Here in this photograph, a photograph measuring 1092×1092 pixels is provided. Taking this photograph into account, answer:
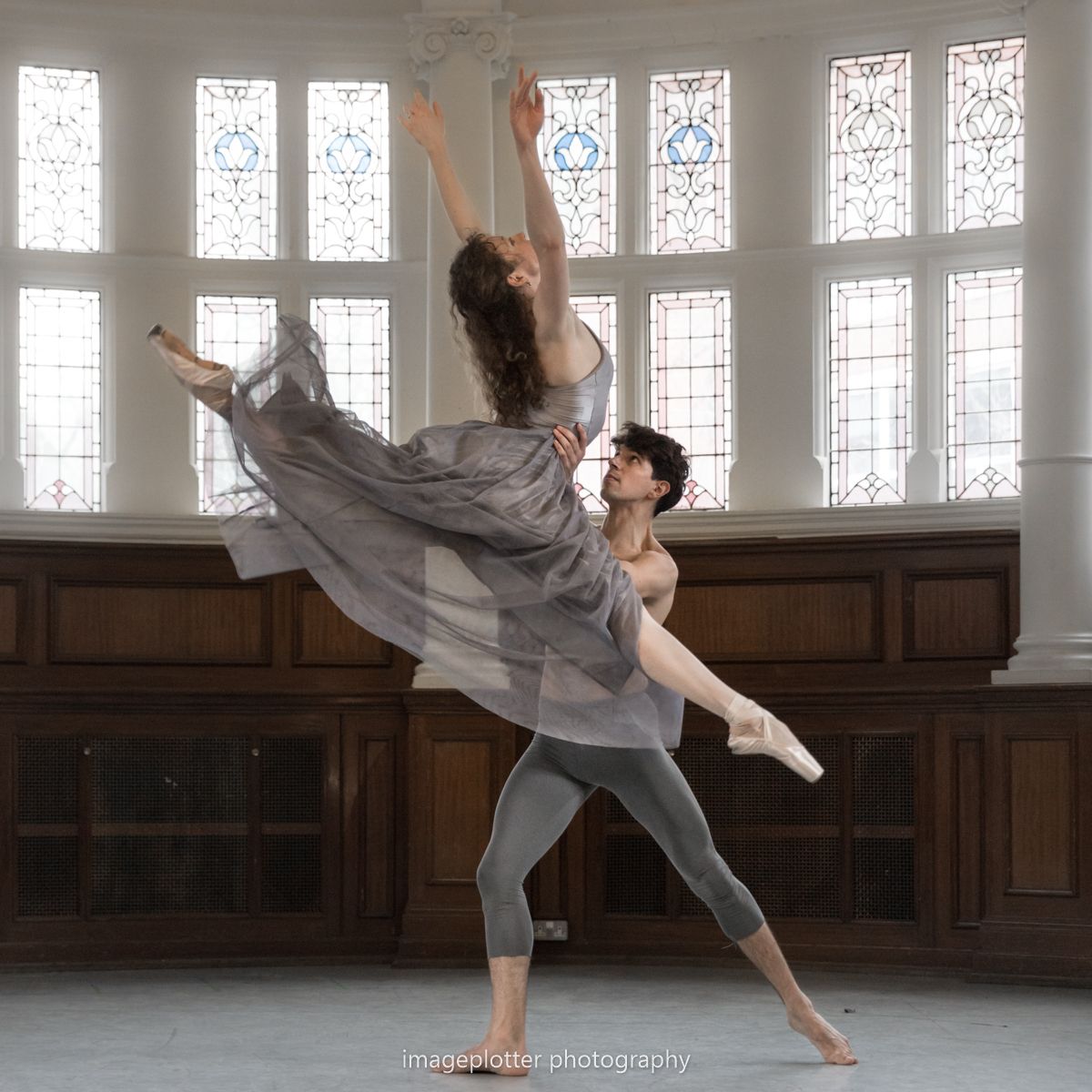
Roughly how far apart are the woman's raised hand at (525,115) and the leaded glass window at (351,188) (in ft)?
13.4

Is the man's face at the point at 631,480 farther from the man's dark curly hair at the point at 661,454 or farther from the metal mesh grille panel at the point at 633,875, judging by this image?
the metal mesh grille panel at the point at 633,875

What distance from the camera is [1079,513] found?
695 cm

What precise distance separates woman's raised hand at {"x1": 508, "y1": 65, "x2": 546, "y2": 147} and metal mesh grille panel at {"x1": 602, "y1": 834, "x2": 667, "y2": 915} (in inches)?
159

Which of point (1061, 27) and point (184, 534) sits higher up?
point (1061, 27)

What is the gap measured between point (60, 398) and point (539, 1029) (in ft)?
13.2

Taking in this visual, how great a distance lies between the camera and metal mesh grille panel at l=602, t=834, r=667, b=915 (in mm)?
7496

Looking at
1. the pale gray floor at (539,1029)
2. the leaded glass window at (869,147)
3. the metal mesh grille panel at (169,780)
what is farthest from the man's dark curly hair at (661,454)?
the leaded glass window at (869,147)

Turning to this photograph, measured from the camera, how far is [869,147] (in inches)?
314

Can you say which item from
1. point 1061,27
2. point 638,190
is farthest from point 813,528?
point 1061,27

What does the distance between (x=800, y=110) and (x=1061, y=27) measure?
1.29 metres

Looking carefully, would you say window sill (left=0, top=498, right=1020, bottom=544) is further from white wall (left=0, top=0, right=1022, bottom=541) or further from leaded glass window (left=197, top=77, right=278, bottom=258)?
leaded glass window (left=197, top=77, right=278, bottom=258)

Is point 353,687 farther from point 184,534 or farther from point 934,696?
point 934,696

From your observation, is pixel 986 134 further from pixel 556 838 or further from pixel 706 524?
pixel 556 838

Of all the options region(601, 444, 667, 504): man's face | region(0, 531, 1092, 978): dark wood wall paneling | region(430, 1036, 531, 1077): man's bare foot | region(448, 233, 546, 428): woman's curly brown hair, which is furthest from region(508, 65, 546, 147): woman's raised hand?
region(0, 531, 1092, 978): dark wood wall paneling
